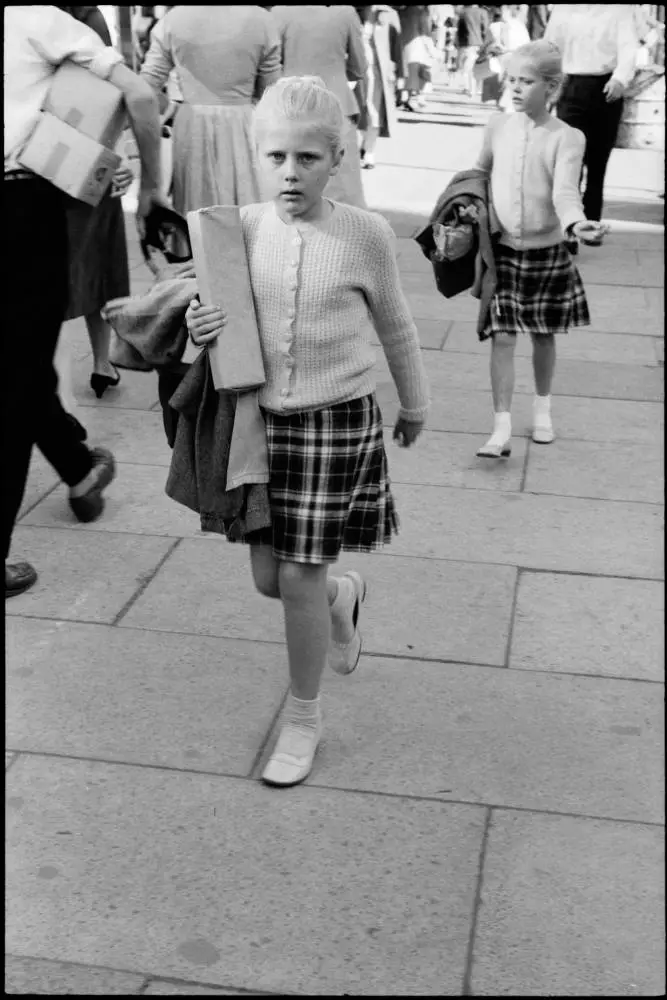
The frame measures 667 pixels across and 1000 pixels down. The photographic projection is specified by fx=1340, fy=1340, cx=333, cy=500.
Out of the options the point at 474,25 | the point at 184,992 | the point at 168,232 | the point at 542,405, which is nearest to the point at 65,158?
the point at 168,232

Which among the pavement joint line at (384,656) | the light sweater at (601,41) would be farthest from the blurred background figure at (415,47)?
the pavement joint line at (384,656)

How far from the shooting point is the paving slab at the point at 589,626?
3.91m

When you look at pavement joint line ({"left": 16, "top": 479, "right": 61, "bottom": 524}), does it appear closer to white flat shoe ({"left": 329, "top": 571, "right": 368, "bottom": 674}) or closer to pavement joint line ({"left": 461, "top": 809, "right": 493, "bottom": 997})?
white flat shoe ({"left": 329, "top": 571, "right": 368, "bottom": 674})

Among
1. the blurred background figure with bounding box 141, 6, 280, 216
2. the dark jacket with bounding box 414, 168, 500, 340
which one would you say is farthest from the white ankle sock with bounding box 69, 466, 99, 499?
the blurred background figure with bounding box 141, 6, 280, 216

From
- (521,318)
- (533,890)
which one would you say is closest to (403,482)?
(521,318)

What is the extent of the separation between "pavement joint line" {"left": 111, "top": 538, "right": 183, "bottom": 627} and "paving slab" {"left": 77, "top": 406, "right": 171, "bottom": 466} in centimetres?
87

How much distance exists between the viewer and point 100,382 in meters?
6.26

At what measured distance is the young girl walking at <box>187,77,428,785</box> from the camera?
117 inches

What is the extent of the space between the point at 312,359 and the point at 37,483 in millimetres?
2500

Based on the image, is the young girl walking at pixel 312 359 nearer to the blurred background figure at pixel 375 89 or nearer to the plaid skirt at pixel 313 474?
the plaid skirt at pixel 313 474

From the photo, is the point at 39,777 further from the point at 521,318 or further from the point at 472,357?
the point at 472,357

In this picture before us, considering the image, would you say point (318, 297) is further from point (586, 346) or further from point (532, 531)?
point (586, 346)

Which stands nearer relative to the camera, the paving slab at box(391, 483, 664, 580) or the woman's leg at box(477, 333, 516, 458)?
the paving slab at box(391, 483, 664, 580)

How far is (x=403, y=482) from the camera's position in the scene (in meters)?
5.39
